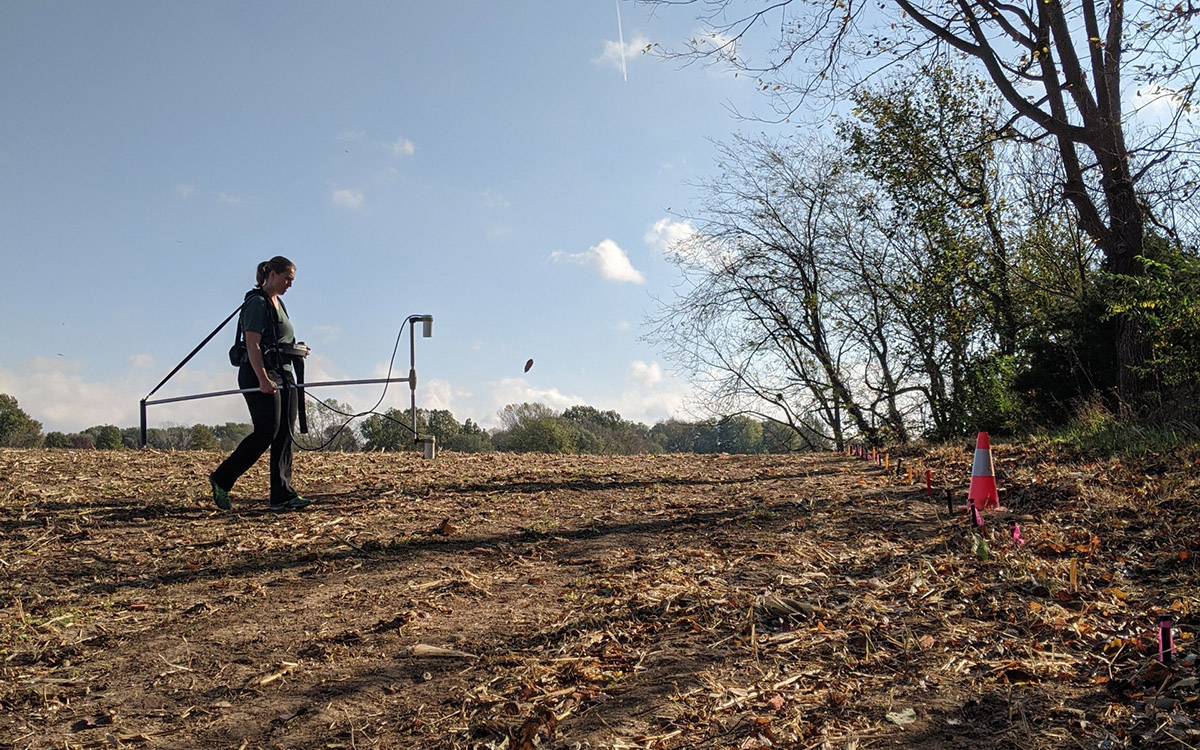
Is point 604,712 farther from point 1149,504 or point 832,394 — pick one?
point 832,394

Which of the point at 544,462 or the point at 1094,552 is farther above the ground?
the point at 544,462

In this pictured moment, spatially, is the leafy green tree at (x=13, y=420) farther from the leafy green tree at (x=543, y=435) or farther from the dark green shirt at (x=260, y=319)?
the dark green shirt at (x=260, y=319)

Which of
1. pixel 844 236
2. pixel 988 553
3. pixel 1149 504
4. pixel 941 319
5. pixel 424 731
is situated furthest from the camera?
pixel 844 236

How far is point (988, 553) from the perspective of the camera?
4977mm

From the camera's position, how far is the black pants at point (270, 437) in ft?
21.7

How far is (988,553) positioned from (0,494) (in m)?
7.56

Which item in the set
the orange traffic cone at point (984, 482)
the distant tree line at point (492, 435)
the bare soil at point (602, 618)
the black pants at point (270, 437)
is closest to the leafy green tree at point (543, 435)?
the distant tree line at point (492, 435)

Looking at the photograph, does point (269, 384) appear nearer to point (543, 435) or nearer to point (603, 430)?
point (543, 435)

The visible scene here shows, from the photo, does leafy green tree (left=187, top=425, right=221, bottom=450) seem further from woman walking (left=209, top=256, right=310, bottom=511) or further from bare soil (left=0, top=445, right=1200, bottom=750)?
woman walking (left=209, top=256, right=310, bottom=511)

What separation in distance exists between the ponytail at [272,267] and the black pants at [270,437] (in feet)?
2.36

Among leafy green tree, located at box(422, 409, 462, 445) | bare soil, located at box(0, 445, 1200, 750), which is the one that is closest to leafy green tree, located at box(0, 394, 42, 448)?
leafy green tree, located at box(422, 409, 462, 445)

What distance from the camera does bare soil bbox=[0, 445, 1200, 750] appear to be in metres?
3.03

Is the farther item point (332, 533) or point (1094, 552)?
point (332, 533)

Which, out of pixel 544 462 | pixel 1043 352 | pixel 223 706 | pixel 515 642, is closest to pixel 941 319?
pixel 1043 352
